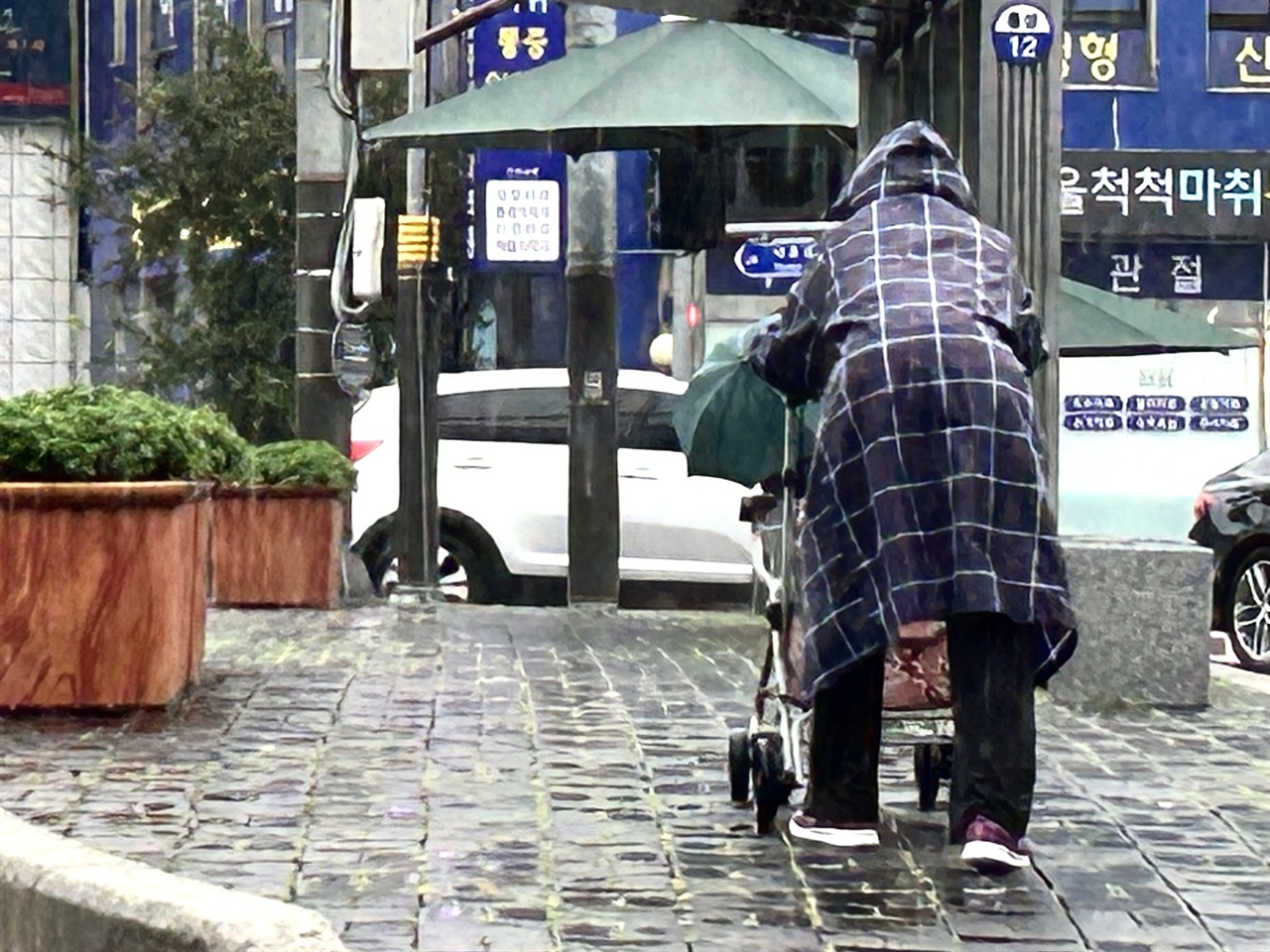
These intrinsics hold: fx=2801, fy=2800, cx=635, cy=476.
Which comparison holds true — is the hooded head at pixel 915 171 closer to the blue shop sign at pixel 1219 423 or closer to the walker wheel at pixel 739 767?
the walker wheel at pixel 739 767

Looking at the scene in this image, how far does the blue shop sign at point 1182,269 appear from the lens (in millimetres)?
25125

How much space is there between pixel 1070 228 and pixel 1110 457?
246 centimetres

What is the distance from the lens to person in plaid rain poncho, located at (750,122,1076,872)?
5.95m

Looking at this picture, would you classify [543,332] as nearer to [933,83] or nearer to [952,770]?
[933,83]

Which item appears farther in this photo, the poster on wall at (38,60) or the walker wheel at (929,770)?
the poster on wall at (38,60)

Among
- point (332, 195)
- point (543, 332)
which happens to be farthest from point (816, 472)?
point (543, 332)

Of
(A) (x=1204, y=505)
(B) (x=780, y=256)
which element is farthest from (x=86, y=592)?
(B) (x=780, y=256)

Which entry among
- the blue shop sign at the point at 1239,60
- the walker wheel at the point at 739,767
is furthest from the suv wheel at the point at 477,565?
the blue shop sign at the point at 1239,60

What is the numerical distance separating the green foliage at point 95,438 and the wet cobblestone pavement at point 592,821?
2.47ft

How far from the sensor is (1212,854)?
6.28 metres

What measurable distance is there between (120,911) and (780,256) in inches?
624

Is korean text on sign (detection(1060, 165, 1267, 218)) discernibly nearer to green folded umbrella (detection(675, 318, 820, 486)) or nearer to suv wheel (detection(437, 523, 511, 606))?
suv wheel (detection(437, 523, 511, 606))

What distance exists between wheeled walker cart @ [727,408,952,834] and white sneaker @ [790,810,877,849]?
0.14m

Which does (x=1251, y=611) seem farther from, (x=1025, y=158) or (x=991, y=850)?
(x=991, y=850)
